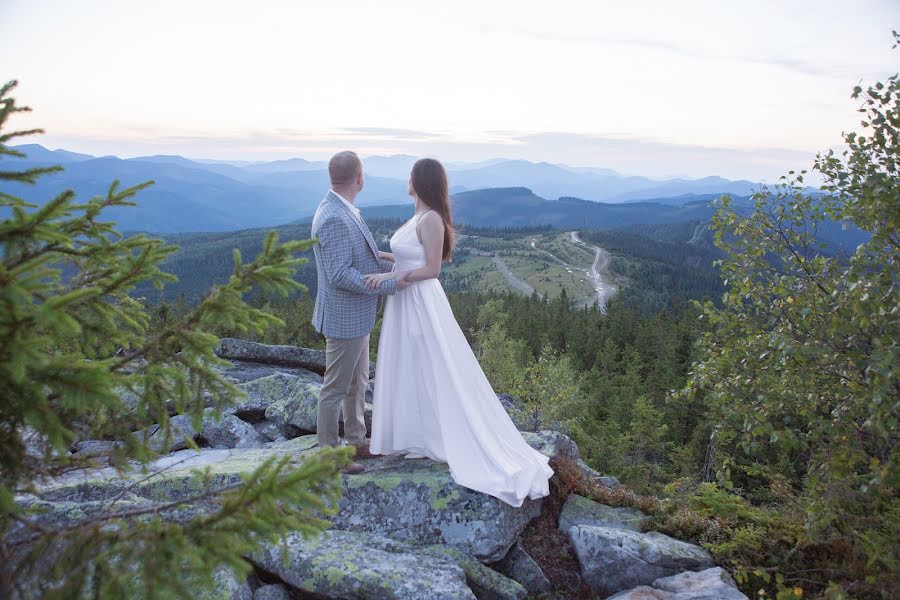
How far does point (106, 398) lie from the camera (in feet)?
9.37

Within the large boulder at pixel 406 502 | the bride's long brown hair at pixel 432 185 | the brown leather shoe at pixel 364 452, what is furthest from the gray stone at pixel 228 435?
the bride's long brown hair at pixel 432 185

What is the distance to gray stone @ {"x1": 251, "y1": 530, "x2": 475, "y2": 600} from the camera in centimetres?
542

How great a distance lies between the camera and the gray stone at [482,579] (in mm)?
6230

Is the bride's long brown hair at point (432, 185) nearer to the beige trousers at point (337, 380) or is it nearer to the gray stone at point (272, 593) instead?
the beige trousers at point (337, 380)

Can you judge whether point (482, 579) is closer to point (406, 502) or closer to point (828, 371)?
point (406, 502)

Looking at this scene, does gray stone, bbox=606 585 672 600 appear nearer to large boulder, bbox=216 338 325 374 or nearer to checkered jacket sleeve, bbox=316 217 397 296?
checkered jacket sleeve, bbox=316 217 397 296

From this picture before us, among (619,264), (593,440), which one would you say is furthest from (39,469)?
(619,264)

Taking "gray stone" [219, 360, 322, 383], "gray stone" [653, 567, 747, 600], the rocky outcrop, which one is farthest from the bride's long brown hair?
"gray stone" [219, 360, 322, 383]

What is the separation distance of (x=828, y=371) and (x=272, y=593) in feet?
22.4

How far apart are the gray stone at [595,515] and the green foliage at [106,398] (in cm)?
501

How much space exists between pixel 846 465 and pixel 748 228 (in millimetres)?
4077

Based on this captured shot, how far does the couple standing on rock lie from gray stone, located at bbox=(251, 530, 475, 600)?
132 cm

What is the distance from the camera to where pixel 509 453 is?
24.9 feet

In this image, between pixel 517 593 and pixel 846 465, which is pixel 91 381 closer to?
pixel 517 593
